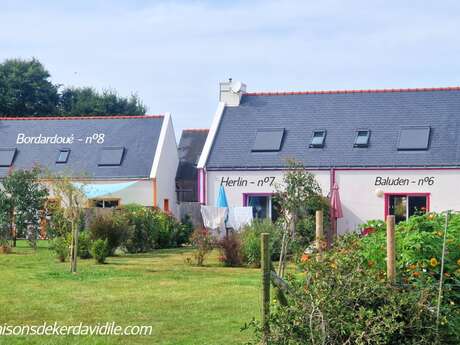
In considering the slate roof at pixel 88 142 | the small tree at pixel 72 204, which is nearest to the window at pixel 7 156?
the slate roof at pixel 88 142

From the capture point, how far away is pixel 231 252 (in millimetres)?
23156

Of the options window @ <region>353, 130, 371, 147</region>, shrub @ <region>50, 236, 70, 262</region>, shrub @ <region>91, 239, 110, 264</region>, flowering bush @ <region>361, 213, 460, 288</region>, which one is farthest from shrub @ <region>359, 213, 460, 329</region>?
window @ <region>353, 130, 371, 147</region>

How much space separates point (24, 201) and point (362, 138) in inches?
522

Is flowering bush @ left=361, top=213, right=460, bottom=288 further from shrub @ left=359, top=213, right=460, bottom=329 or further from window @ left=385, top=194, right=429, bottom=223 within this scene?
window @ left=385, top=194, right=429, bottom=223

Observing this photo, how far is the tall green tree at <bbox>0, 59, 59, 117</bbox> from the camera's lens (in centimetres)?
5622

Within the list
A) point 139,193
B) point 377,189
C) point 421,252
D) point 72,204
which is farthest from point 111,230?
point 421,252

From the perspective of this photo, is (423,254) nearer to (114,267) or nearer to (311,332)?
(311,332)

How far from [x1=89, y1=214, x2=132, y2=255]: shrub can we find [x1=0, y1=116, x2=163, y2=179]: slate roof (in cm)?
973

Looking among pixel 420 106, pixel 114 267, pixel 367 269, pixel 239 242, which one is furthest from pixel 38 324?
pixel 420 106

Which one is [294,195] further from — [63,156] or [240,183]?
[63,156]

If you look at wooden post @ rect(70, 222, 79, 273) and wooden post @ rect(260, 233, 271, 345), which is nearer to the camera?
wooden post @ rect(260, 233, 271, 345)

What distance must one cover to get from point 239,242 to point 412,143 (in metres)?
11.5

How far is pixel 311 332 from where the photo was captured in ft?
26.5

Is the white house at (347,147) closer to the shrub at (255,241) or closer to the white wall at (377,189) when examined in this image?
the white wall at (377,189)
